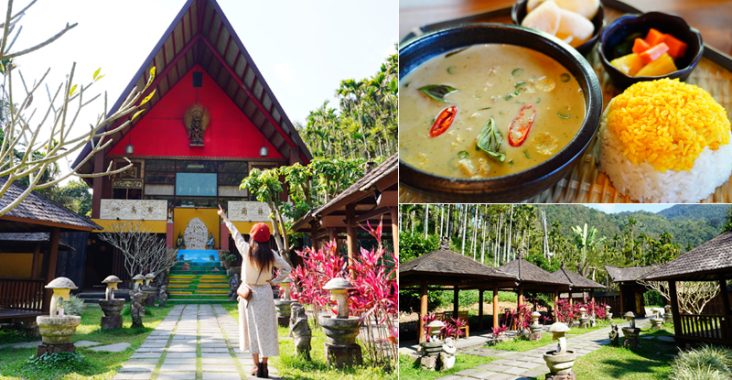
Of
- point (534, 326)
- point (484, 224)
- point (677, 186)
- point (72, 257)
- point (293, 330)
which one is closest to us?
point (677, 186)

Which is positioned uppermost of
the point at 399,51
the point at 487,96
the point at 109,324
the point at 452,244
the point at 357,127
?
the point at 357,127

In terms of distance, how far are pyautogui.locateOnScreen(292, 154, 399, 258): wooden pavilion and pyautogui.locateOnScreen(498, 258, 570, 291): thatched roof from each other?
426mm

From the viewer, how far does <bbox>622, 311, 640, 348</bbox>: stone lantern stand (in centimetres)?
206

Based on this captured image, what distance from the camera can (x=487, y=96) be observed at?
6.08ft

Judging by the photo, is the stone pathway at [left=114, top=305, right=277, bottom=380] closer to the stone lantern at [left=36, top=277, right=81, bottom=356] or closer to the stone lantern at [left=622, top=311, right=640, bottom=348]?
the stone lantern at [left=36, top=277, right=81, bottom=356]

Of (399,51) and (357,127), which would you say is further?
(357,127)

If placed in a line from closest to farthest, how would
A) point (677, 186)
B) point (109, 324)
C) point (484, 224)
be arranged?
1. point (677, 186)
2. point (484, 224)
3. point (109, 324)

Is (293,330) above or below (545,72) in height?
below

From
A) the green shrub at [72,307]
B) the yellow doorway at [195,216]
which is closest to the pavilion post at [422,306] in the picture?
the green shrub at [72,307]

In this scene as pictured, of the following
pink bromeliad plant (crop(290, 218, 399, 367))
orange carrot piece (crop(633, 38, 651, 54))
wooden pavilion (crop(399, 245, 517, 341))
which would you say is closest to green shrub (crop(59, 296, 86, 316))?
pink bromeliad plant (crop(290, 218, 399, 367))

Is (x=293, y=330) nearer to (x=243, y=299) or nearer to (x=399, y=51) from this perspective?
(x=243, y=299)

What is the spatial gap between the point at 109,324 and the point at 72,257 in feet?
16.9

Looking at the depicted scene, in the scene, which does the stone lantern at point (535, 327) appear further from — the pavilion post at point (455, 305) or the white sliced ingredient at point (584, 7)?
the white sliced ingredient at point (584, 7)

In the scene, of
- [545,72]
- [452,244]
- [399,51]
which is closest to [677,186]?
[545,72]
